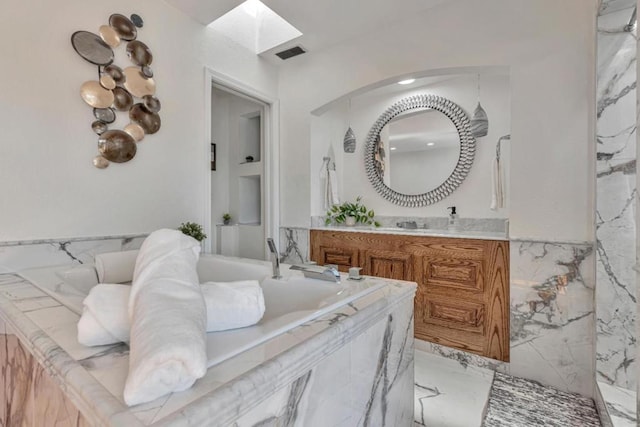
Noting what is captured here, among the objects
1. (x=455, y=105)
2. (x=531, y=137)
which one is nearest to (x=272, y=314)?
(x=531, y=137)

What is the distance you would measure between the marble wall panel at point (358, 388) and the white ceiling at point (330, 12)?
2195 mm

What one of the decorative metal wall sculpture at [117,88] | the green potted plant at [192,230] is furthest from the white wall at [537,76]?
the green potted plant at [192,230]

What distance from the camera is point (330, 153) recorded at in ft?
10.7

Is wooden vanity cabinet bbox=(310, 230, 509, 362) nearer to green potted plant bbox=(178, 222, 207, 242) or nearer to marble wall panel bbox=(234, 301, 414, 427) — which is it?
marble wall panel bbox=(234, 301, 414, 427)

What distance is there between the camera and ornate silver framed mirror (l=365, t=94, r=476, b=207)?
2744 millimetres

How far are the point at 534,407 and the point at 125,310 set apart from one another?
6.75 feet

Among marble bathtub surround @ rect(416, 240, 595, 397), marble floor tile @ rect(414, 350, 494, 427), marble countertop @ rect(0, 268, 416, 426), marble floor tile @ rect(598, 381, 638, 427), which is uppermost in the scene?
marble countertop @ rect(0, 268, 416, 426)

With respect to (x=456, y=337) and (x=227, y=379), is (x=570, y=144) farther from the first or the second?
(x=227, y=379)

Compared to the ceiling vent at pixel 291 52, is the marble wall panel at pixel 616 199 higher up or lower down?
lower down

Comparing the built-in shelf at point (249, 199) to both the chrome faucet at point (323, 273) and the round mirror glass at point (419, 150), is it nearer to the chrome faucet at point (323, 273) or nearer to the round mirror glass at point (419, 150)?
the round mirror glass at point (419, 150)

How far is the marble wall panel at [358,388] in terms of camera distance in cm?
67

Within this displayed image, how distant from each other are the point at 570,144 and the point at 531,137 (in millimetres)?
203

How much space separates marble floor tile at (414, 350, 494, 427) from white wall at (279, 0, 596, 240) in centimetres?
99

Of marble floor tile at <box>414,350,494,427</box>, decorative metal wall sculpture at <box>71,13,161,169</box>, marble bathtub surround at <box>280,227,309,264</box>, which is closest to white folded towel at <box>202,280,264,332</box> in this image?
marble floor tile at <box>414,350,494,427</box>
